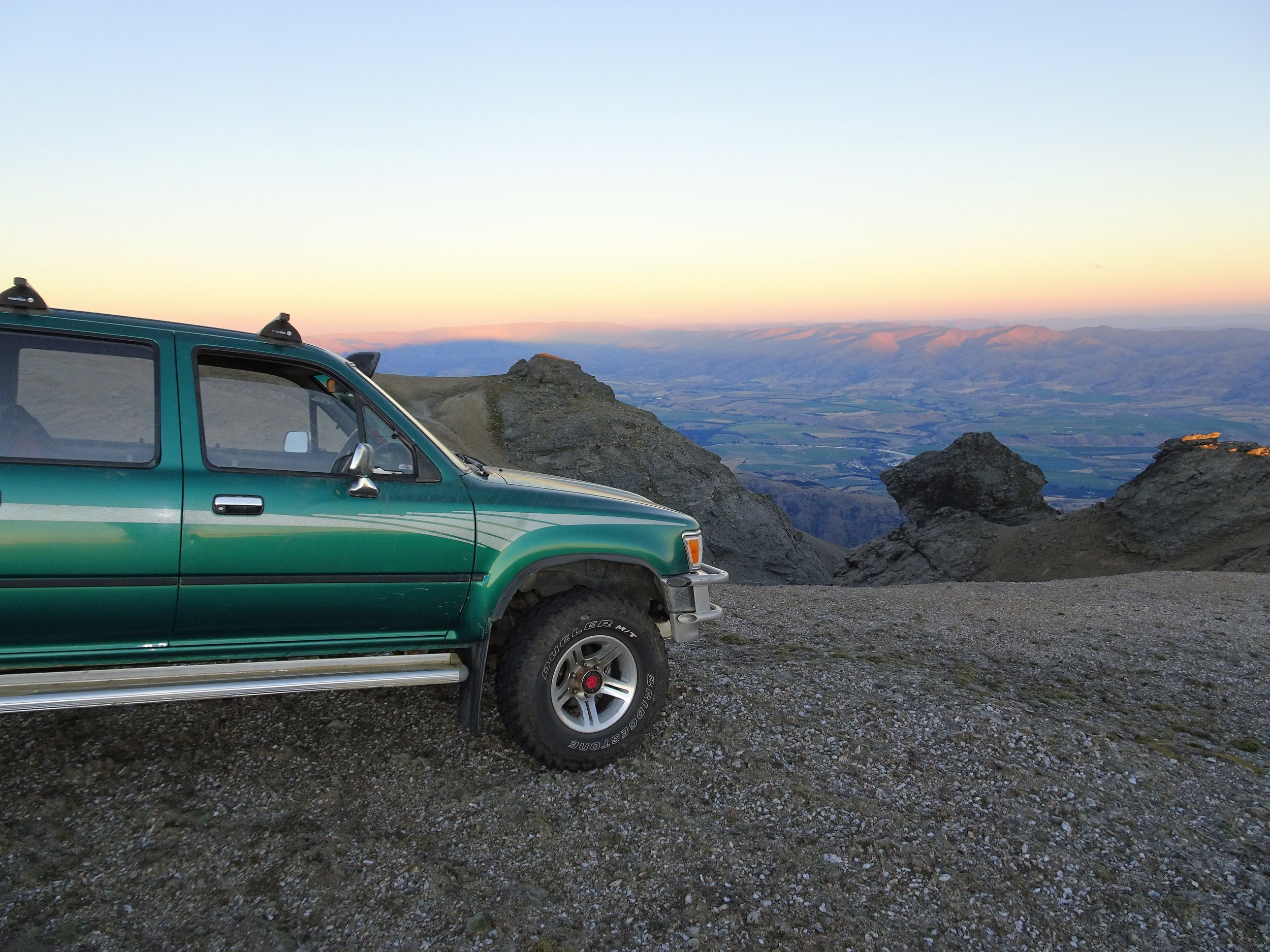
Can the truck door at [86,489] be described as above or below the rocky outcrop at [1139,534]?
above

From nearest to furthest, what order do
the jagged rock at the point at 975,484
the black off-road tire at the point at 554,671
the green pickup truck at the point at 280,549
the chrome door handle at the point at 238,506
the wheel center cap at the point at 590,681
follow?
the green pickup truck at the point at 280,549 → the chrome door handle at the point at 238,506 → the black off-road tire at the point at 554,671 → the wheel center cap at the point at 590,681 → the jagged rock at the point at 975,484

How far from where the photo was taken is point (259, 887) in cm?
350

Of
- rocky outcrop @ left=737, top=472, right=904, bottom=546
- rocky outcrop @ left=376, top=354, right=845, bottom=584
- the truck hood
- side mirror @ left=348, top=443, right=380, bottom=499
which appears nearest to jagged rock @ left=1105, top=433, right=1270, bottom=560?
rocky outcrop @ left=376, top=354, right=845, bottom=584

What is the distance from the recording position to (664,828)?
13.4 feet

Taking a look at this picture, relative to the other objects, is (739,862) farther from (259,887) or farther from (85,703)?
(85,703)

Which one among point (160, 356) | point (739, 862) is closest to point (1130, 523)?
point (739, 862)

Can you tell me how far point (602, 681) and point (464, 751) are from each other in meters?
0.99

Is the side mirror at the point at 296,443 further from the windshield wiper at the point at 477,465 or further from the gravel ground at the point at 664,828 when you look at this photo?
the gravel ground at the point at 664,828

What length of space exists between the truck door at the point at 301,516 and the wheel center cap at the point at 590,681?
877mm

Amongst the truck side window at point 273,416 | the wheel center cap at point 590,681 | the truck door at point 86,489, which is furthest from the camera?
the wheel center cap at point 590,681

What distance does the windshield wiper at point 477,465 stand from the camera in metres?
4.64

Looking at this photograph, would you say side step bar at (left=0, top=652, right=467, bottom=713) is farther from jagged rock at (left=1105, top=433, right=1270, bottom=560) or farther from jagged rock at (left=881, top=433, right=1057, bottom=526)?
jagged rock at (left=881, top=433, right=1057, bottom=526)

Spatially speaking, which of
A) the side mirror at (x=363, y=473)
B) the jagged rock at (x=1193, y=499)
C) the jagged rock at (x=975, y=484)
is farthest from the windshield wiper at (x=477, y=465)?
the jagged rock at (x=975, y=484)

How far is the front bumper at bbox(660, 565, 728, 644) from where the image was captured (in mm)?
4844
